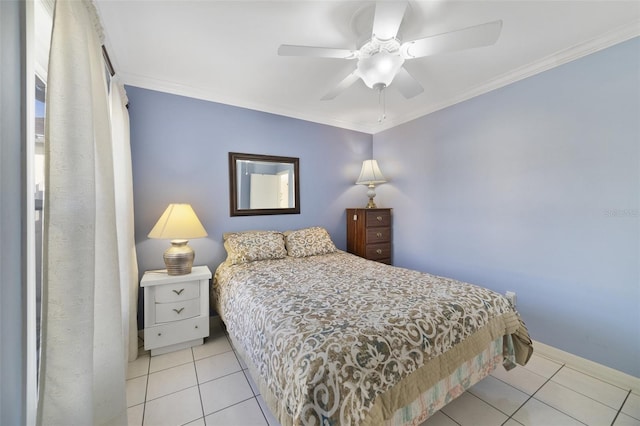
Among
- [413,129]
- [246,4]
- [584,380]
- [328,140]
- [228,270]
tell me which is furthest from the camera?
[328,140]

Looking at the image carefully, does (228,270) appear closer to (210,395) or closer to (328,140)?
(210,395)

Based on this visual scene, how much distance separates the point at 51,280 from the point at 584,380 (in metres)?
3.13

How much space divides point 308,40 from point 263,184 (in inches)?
62.8

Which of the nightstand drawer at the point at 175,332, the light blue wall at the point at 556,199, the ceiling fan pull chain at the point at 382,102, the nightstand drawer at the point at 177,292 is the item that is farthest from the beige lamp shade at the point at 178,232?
the light blue wall at the point at 556,199

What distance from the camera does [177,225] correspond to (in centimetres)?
215

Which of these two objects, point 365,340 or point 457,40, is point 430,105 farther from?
point 365,340

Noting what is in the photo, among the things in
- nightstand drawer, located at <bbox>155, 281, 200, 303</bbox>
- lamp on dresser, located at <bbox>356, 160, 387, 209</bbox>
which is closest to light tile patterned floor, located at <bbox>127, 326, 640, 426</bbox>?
nightstand drawer, located at <bbox>155, 281, 200, 303</bbox>

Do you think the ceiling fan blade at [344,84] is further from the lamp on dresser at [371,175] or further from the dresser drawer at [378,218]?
the dresser drawer at [378,218]

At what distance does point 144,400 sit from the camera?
1625 millimetres

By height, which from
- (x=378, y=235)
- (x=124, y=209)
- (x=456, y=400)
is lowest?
(x=456, y=400)

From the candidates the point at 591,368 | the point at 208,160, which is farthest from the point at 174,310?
the point at 591,368

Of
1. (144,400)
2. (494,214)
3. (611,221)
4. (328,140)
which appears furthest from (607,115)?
(144,400)

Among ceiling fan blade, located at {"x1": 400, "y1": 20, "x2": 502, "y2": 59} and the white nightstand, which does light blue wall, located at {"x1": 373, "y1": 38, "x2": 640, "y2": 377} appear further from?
the white nightstand

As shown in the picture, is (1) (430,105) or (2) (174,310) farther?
(1) (430,105)
